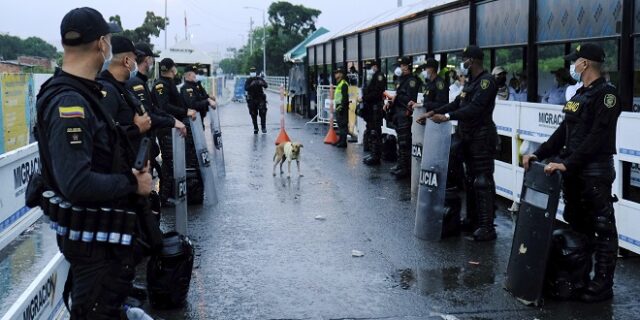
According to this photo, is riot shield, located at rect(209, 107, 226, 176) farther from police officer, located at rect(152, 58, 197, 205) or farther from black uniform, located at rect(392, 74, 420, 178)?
black uniform, located at rect(392, 74, 420, 178)

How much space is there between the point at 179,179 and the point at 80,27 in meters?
3.93

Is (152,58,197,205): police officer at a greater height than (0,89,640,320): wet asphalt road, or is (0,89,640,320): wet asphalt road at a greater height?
(152,58,197,205): police officer

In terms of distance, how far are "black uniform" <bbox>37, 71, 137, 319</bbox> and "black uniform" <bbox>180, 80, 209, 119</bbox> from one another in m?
7.39

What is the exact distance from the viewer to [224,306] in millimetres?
5398

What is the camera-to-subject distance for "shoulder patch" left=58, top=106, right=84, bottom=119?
9.63ft

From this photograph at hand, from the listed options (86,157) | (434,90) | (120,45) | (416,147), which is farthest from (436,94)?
(86,157)

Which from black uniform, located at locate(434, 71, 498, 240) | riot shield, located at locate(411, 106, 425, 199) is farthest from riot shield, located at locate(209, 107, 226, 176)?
black uniform, located at locate(434, 71, 498, 240)

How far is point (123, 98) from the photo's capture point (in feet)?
13.7

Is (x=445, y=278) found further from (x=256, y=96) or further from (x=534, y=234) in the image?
(x=256, y=96)

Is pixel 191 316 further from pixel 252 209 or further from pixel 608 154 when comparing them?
pixel 252 209

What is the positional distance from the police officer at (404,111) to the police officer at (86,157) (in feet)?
28.6

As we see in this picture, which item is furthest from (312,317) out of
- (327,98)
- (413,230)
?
(327,98)

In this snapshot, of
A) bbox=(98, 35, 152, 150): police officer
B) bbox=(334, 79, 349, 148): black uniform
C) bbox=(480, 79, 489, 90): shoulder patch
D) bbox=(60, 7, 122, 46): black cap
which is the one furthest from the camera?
bbox=(334, 79, 349, 148): black uniform

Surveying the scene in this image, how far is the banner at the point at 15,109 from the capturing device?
512 cm
